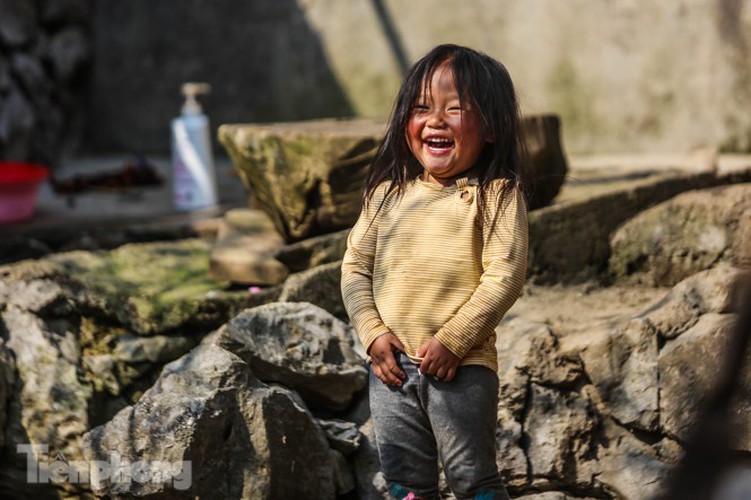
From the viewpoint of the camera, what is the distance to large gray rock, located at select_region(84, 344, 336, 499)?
2.70 metres

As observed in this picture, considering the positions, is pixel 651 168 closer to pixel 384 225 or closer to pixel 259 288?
pixel 259 288

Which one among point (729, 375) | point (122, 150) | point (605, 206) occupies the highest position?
point (122, 150)

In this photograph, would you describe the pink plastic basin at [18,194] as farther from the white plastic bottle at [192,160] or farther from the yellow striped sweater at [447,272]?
the yellow striped sweater at [447,272]

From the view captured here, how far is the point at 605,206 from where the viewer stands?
152 inches

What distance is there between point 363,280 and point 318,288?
1.05 meters

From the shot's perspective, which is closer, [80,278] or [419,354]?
[419,354]

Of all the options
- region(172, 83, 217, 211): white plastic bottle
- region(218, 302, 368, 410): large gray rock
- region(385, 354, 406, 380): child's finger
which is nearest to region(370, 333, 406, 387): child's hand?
region(385, 354, 406, 380): child's finger

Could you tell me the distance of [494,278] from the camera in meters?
2.21

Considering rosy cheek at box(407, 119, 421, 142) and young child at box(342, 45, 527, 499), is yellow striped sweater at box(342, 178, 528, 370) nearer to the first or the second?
young child at box(342, 45, 527, 499)

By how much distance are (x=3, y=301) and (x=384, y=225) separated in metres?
1.75

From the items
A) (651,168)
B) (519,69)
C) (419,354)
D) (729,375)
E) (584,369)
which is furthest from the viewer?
(519,69)

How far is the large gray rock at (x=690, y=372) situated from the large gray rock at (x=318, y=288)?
3.54ft

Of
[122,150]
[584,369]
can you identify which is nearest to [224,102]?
[122,150]

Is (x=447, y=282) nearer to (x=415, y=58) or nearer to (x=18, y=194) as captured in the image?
(x=18, y=194)
